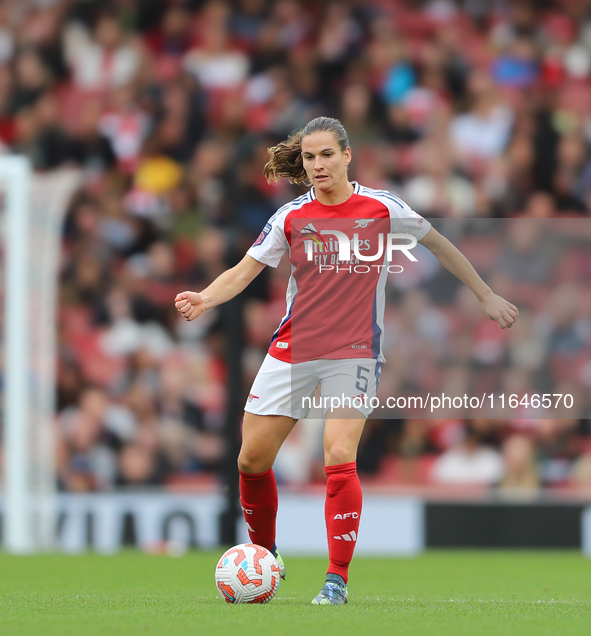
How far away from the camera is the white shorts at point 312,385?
500 cm

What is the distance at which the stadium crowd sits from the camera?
31.2 ft

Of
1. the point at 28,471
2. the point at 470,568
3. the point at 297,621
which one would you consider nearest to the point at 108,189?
the point at 28,471

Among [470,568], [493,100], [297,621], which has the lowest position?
[470,568]

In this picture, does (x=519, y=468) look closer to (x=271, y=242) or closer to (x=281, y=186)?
(x=281, y=186)

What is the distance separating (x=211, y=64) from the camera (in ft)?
41.7

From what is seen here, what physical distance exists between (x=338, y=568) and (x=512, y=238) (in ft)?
17.4

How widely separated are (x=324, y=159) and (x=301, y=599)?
197 centimetres

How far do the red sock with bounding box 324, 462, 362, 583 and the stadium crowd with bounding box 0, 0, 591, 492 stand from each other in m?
4.44

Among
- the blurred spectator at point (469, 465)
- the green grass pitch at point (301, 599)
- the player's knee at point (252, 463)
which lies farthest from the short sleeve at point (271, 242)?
the blurred spectator at point (469, 465)

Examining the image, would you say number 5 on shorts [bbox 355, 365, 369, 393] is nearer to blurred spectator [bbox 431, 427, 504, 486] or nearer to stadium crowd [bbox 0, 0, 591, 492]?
stadium crowd [bbox 0, 0, 591, 492]

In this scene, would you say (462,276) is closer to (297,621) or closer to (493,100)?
(297,621)

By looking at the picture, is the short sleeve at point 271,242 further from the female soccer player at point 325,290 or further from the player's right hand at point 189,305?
the player's right hand at point 189,305

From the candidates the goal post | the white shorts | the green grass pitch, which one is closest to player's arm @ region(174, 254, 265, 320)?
the white shorts

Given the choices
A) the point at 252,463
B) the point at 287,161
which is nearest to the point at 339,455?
the point at 252,463
